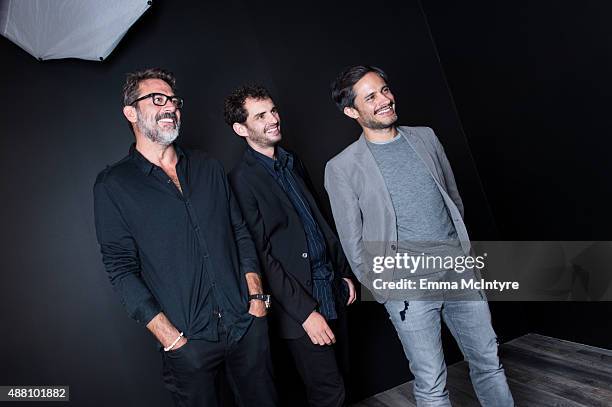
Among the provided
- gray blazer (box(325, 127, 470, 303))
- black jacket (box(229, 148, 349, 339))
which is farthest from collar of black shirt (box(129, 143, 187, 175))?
gray blazer (box(325, 127, 470, 303))

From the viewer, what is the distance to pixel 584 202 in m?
2.86

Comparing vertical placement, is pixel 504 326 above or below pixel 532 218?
below

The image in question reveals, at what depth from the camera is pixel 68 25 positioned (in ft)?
6.57

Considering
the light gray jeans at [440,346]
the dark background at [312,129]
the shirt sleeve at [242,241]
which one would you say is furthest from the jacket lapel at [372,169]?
the dark background at [312,129]

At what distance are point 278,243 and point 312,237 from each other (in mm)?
167

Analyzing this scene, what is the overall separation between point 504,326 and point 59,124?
3.20 meters

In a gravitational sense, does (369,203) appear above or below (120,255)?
below

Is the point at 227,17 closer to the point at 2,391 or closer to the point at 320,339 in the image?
the point at 320,339

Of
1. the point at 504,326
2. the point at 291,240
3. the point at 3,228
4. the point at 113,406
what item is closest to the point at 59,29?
the point at 3,228

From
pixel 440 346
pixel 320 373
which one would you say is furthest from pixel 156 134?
pixel 440 346

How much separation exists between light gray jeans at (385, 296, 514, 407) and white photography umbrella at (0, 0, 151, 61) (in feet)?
5.78

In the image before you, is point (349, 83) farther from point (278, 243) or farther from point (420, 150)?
point (278, 243)

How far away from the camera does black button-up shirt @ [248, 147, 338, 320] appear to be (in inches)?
81.3

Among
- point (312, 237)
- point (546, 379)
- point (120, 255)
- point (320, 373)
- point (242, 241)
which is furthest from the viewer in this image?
point (546, 379)
